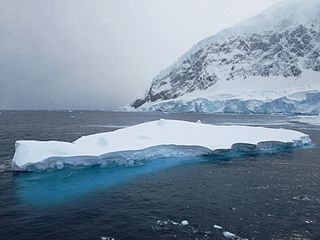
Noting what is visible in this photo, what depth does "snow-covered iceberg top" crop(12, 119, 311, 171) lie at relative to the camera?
22.0 m

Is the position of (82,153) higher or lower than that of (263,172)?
higher

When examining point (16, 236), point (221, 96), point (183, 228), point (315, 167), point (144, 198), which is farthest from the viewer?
point (221, 96)

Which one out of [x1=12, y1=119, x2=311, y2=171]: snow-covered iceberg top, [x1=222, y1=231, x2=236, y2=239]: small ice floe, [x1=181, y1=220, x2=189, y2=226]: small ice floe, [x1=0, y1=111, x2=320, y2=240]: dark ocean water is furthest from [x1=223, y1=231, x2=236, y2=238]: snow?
[x1=12, y1=119, x2=311, y2=171]: snow-covered iceberg top

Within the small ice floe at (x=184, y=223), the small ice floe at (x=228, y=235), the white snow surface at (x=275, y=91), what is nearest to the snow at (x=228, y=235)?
the small ice floe at (x=228, y=235)

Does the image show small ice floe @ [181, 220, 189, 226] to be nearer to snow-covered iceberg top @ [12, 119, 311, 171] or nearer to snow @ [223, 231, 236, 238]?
snow @ [223, 231, 236, 238]

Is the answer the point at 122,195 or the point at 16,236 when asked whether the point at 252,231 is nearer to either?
the point at 122,195

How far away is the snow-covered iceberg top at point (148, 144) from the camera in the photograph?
22.0m

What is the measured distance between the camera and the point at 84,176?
2116 cm

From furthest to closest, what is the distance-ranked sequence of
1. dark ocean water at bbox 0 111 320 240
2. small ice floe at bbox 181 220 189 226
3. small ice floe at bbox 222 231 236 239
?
1. small ice floe at bbox 181 220 189 226
2. dark ocean water at bbox 0 111 320 240
3. small ice floe at bbox 222 231 236 239

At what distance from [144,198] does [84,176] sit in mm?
6364

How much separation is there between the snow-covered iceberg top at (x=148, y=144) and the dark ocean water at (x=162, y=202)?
1019mm

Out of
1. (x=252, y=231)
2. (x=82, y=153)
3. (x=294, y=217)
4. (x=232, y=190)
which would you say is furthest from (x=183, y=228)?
(x=82, y=153)

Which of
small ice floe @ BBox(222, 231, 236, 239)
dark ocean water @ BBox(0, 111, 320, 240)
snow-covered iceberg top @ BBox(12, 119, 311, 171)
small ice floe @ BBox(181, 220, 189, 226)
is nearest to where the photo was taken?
small ice floe @ BBox(222, 231, 236, 239)

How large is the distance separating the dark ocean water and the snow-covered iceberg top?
1019 mm
